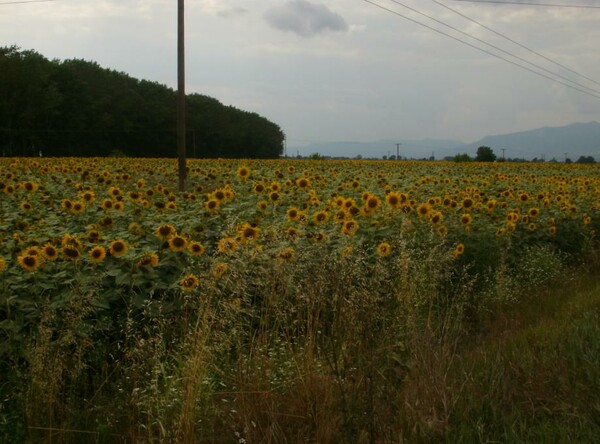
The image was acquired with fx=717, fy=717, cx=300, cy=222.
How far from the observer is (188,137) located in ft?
207

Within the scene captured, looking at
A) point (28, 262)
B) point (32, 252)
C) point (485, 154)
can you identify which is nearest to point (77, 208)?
point (32, 252)

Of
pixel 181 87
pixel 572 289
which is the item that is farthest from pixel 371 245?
pixel 181 87

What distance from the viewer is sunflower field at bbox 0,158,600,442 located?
345 cm

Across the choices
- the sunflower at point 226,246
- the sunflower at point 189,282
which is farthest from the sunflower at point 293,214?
the sunflower at point 226,246

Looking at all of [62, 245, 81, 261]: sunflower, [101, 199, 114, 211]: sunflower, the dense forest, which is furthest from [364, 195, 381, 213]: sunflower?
the dense forest

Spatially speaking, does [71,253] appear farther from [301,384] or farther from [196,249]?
[301,384]

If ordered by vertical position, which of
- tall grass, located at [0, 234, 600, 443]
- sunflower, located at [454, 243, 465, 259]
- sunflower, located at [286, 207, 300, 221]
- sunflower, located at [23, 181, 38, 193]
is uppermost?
sunflower, located at [23, 181, 38, 193]

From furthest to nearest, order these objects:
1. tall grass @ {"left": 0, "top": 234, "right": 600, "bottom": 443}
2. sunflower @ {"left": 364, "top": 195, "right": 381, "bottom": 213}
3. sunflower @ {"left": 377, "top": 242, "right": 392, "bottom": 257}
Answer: sunflower @ {"left": 364, "top": 195, "right": 381, "bottom": 213} → sunflower @ {"left": 377, "top": 242, "right": 392, "bottom": 257} → tall grass @ {"left": 0, "top": 234, "right": 600, "bottom": 443}

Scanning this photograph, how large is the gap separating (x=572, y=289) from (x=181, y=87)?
11174mm

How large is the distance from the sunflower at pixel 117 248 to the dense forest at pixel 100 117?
100ft

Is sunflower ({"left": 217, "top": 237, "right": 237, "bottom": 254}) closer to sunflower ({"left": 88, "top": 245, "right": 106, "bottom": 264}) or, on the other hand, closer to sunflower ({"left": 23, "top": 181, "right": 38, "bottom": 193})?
sunflower ({"left": 88, "top": 245, "right": 106, "bottom": 264})

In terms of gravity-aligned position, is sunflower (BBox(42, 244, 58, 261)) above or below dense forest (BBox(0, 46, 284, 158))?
below

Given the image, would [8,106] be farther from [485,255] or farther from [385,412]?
[385,412]

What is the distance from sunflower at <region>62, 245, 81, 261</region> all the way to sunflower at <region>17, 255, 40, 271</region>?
20cm
